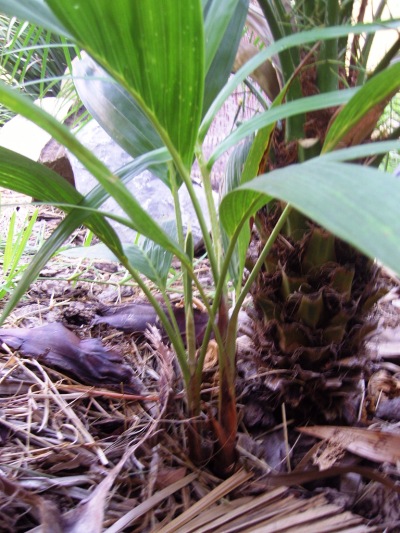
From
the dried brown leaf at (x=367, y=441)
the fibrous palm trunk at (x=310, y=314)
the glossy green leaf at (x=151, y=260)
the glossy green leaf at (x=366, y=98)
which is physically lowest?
the dried brown leaf at (x=367, y=441)

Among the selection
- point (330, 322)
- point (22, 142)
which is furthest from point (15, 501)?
point (22, 142)

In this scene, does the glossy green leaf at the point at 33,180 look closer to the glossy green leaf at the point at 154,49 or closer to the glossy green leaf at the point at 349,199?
the glossy green leaf at the point at 154,49

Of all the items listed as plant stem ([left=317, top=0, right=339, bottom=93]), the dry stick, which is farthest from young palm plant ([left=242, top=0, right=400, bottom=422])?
the dry stick

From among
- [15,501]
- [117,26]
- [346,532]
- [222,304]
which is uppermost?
[117,26]

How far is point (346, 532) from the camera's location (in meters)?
0.53

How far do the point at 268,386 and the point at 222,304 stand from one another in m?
0.17

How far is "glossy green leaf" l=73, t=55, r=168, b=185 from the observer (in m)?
0.68

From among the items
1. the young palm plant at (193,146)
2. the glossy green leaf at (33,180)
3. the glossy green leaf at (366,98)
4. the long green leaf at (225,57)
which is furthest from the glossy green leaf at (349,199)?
the long green leaf at (225,57)

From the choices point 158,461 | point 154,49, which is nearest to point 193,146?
point 154,49

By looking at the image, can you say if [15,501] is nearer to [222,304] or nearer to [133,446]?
[133,446]

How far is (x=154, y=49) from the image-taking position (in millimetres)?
446

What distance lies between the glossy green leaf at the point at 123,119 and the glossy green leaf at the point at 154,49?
0.64 ft

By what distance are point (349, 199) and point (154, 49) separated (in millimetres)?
290

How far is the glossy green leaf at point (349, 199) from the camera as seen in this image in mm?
217
